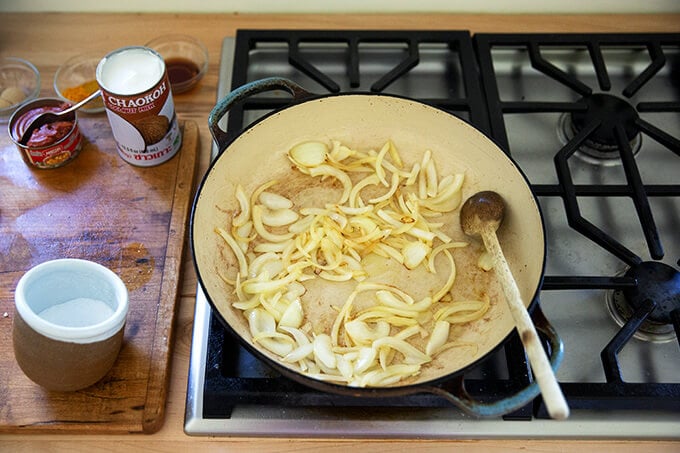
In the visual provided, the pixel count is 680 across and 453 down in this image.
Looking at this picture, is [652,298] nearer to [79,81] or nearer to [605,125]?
[605,125]

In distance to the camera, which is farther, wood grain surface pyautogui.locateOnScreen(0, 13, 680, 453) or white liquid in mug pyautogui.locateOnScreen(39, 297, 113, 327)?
wood grain surface pyautogui.locateOnScreen(0, 13, 680, 453)

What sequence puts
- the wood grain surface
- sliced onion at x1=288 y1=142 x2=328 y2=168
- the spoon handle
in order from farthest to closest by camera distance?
the wood grain surface
sliced onion at x1=288 y1=142 x2=328 y2=168
the spoon handle

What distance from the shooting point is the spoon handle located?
0.66 metres

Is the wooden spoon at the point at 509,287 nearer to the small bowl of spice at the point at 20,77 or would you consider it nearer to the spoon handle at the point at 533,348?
the spoon handle at the point at 533,348

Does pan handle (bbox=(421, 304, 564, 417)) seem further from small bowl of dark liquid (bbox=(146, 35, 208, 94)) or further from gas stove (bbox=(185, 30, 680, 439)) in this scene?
small bowl of dark liquid (bbox=(146, 35, 208, 94))

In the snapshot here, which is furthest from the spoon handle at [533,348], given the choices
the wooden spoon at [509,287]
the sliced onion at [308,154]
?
the sliced onion at [308,154]

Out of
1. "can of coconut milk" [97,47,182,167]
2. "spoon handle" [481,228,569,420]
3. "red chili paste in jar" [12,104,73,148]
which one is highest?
"spoon handle" [481,228,569,420]

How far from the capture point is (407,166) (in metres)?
1.04

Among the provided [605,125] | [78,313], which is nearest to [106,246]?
[78,313]

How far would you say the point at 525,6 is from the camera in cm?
124

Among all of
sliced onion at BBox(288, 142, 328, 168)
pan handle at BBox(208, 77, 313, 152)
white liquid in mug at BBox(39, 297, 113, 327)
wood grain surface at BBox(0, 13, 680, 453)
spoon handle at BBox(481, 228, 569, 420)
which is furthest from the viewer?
wood grain surface at BBox(0, 13, 680, 453)

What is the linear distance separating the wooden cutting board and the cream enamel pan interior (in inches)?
3.4

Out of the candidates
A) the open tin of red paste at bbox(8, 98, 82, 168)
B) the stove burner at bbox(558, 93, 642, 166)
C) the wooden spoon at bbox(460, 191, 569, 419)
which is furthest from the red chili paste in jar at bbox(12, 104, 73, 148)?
the stove burner at bbox(558, 93, 642, 166)

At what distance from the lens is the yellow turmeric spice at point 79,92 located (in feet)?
3.55
